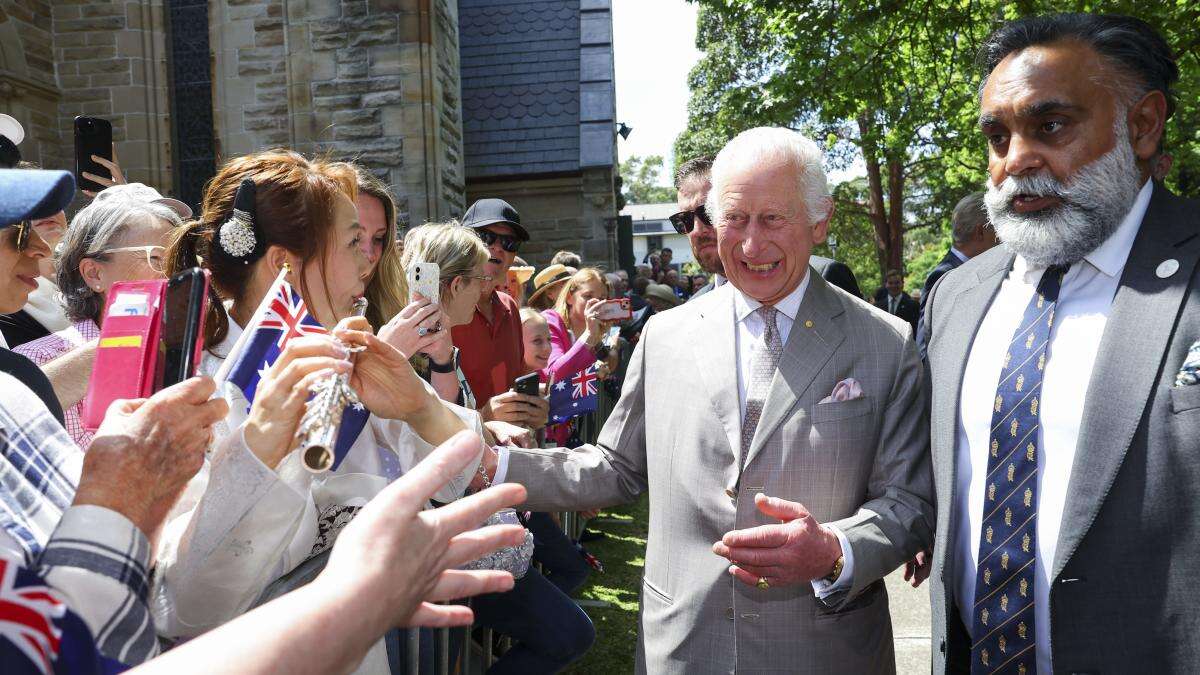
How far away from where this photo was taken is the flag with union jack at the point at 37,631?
932mm

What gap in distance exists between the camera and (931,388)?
8.17 ft

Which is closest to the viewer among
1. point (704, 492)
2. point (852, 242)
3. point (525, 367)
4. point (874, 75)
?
point (704, 492)

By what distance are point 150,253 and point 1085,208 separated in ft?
9.89

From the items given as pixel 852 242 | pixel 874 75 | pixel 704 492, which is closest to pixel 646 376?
pixel 704 492

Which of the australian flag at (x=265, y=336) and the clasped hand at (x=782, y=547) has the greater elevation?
the australian flag at (x=265, y=336)

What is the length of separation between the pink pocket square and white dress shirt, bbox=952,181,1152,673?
0.29 m

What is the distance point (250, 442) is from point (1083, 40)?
92.0 inches

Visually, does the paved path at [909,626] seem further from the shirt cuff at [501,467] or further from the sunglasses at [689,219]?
the shirt cuff at [501,467]

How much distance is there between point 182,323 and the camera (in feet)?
4.95

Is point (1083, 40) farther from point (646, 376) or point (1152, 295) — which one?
point (646, 376)

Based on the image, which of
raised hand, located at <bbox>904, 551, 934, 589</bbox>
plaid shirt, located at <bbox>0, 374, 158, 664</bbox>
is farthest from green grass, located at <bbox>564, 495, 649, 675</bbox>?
plaid shirt, located at <bbox>0, 374, 158, 664</bbox>

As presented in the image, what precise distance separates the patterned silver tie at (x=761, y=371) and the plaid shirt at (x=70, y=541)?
1.61 meters

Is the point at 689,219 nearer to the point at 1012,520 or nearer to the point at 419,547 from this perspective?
the point at 1012,520

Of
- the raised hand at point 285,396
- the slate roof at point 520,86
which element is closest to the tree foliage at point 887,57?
the raised hand at point 285,396
